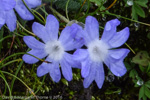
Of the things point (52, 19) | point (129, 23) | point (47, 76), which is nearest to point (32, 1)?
point (52, 19)

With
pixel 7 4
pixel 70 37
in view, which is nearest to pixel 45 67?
pixel 70 37

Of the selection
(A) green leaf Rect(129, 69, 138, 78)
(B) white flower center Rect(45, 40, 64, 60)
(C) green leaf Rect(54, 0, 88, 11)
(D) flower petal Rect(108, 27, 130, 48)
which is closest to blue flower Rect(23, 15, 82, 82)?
(B) white flower center Rect(45, 40, 64, 60)

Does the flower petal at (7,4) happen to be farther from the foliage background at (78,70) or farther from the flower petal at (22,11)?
the foliage background at (78,70)

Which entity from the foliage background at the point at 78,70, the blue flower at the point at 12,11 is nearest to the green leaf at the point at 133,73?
the foliage background at the point at 78,70

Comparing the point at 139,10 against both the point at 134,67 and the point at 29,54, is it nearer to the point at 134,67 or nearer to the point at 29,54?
the point at 134,67

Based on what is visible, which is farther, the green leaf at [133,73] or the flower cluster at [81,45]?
the green leaf at [133,73]

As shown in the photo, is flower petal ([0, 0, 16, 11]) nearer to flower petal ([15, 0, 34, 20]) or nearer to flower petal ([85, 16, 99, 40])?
flower petal ([15, 0, 34, 20])
